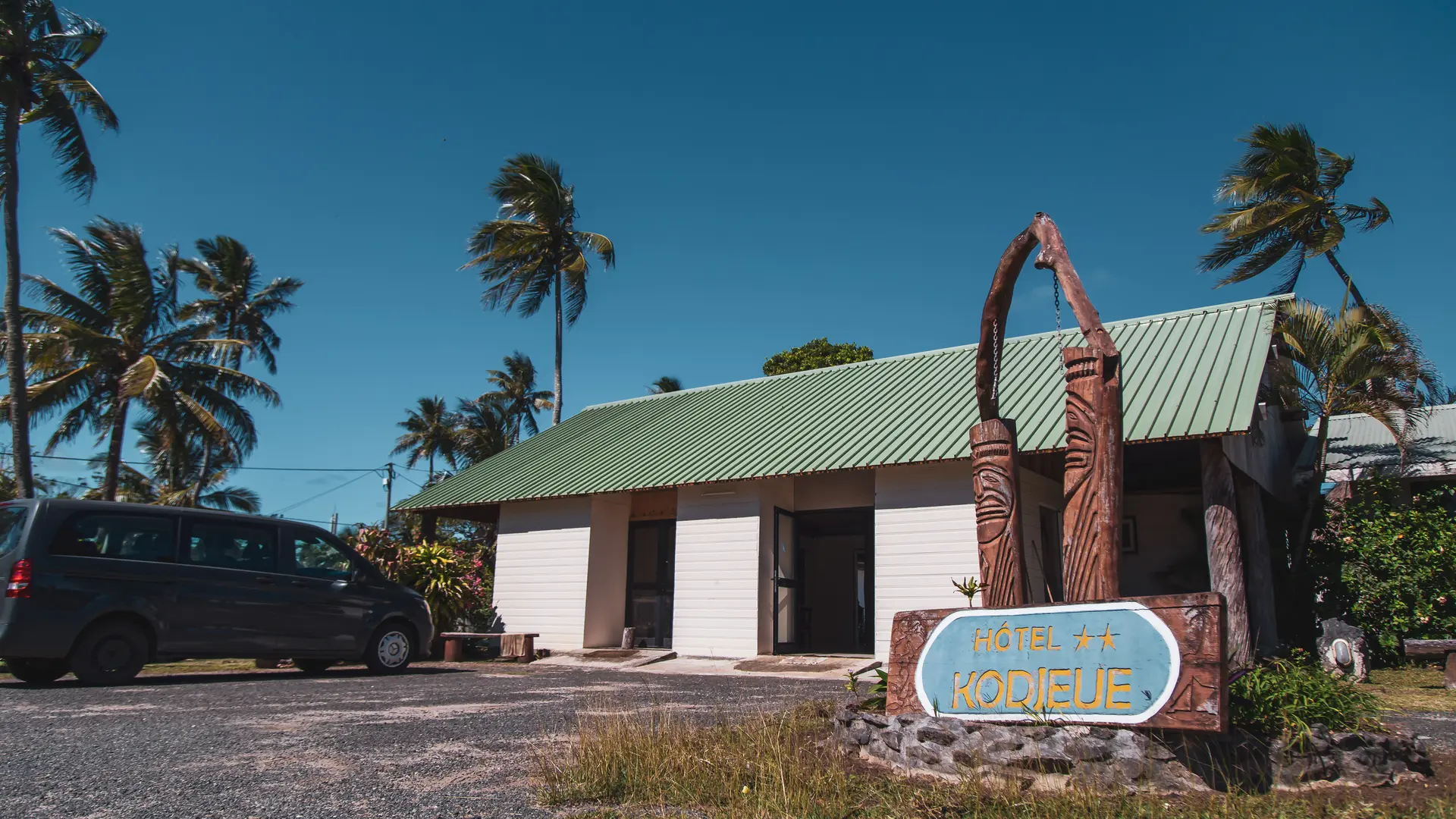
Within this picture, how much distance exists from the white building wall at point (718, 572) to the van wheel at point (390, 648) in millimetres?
4719

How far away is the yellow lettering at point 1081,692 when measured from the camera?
4.30 meters

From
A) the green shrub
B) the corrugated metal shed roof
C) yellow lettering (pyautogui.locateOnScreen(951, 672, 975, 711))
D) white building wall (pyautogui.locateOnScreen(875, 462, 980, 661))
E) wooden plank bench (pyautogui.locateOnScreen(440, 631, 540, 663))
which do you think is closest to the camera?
the green shrub

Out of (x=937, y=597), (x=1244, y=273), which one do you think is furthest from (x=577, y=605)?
(x=1244, y=273)

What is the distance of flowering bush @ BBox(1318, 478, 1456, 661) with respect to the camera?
12094mm

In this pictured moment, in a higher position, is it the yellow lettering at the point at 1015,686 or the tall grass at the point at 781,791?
the yellow lettering at the point at 1015,686

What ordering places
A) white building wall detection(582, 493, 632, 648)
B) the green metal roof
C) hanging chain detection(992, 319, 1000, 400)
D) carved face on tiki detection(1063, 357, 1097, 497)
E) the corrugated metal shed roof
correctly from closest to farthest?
carved face on tiki detection(1063, 357, 1097, 497) < hanging chain detection(992, 319, 1000, 400) < the green metal roof < white building wall detection(582, 493, 632, 648) < the corrugated metal shed roof

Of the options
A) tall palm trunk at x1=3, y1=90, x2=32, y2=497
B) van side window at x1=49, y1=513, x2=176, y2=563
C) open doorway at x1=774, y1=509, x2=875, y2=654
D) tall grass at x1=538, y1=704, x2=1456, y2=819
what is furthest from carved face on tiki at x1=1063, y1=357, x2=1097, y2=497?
tall palm trunk at x1=3, y1=90, x2=32, y2=497

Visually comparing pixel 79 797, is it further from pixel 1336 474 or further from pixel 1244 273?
pixel 1244 273

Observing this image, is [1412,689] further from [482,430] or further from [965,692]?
[482,430]

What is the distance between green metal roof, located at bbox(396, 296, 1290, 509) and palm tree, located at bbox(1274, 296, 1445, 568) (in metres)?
0.52

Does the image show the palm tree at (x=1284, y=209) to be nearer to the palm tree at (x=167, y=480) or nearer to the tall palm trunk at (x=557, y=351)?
the tall palm trunk at (x=557, y=351)

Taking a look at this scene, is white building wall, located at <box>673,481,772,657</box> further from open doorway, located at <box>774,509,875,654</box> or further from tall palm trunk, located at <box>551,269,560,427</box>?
tall palm trunk, located at <box>551,269,560,427</box>

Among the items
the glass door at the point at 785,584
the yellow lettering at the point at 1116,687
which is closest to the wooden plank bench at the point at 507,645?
the glass door at the point at 785,584

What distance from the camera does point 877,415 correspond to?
14.9m
